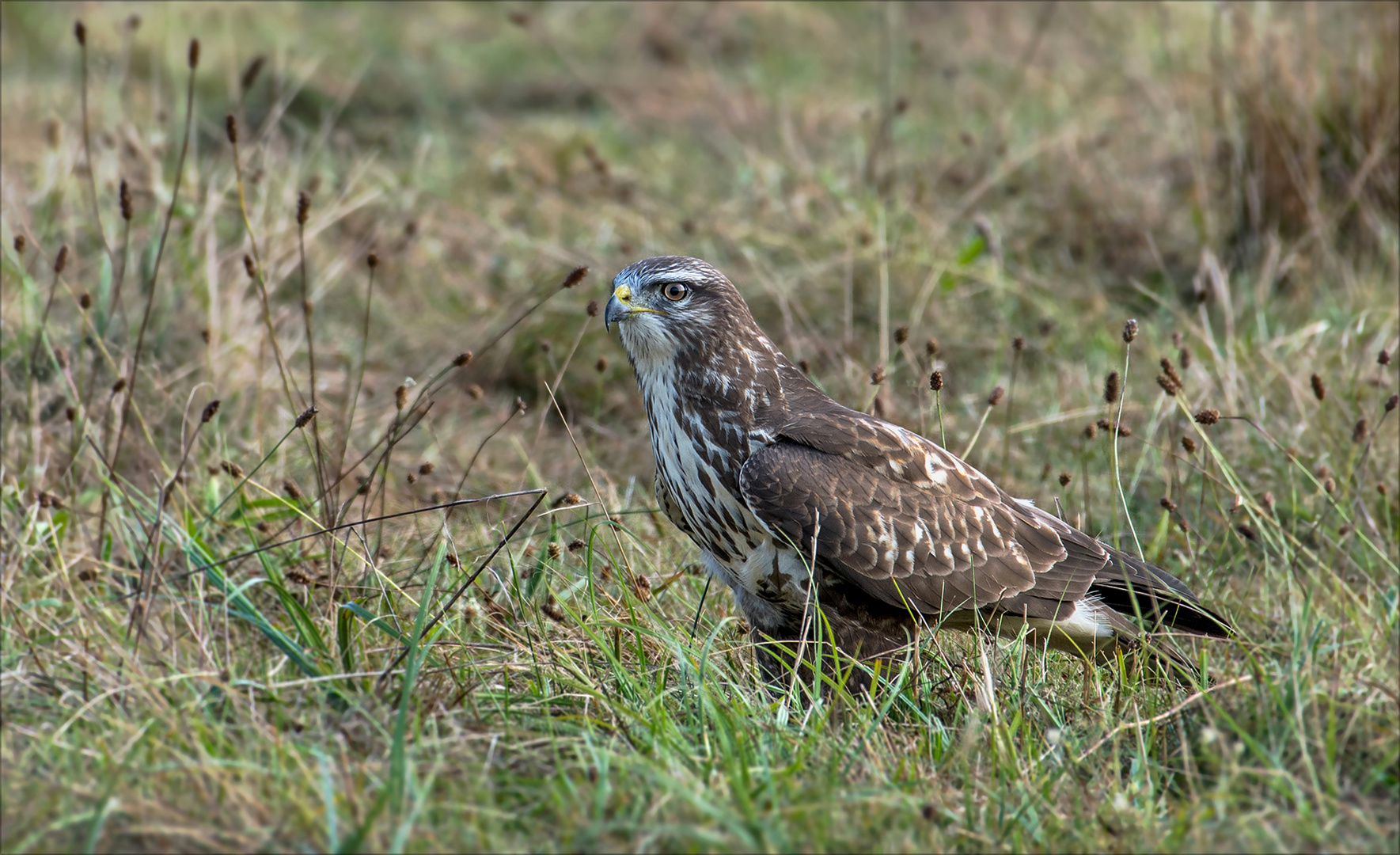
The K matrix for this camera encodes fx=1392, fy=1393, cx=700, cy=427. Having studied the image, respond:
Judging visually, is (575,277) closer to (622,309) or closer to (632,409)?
(622,309)

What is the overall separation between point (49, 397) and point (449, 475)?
1.38m

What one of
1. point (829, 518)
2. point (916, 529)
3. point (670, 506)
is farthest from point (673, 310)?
point (916, 529)

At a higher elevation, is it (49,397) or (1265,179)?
(1265,179)

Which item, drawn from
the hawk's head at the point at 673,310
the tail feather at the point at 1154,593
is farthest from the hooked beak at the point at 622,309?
the tail feather at the point at 1154,593

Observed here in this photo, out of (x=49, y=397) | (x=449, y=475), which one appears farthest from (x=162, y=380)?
(x=449, y=475)

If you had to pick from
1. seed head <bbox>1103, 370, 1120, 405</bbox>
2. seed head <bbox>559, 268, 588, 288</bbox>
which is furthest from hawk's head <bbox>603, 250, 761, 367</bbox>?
seed head <bbox>1103, 370, 1120, 405</bbox>

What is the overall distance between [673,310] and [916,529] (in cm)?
88

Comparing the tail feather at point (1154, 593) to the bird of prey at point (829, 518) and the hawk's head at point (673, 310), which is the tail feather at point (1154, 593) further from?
the hawk's head at point (673, 310)

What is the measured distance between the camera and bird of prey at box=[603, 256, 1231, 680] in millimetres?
3482

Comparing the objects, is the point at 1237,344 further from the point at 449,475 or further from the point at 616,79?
the point at 616,79

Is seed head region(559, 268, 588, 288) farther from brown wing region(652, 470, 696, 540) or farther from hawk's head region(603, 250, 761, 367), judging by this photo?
brown wing region(652, 470, 696, 540)

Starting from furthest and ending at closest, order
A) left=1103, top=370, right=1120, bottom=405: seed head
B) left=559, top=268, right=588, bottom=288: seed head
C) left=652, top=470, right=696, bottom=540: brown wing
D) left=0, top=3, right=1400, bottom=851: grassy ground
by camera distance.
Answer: left=652, top=470, right=696, bottom=540: brown wing, left=1103, top=370, right=1120, bottom=405: seed head, left=559, top=268, right=588, bottom=288: seed head, left=0, top=3, right=1400, bottom=851: grassy ground

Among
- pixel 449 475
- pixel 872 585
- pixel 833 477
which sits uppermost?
pixel 833 477

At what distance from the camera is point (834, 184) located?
6508mm
